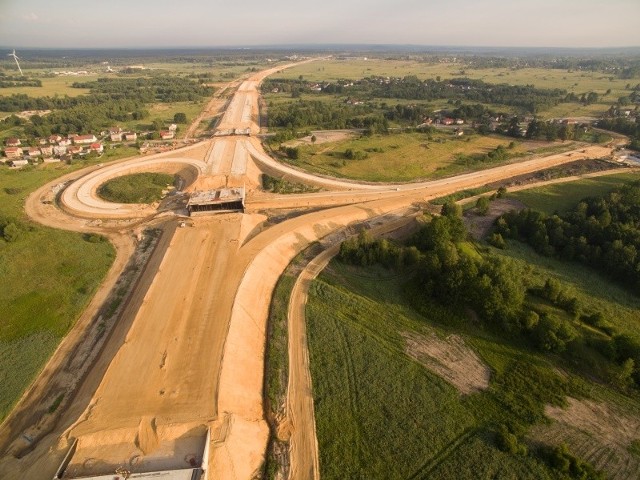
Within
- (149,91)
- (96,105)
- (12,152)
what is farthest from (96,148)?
(149,91)

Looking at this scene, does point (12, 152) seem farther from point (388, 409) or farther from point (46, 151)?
point (388, 409)

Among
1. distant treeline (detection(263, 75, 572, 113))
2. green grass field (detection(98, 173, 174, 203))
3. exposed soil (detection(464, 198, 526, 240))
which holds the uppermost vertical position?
distant treeline (detection(263, 75, 572, 113))

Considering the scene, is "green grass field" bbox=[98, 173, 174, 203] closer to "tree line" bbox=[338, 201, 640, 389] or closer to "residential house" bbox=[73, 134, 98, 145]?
"residential house" bbox=[73, 134, 98, 145]

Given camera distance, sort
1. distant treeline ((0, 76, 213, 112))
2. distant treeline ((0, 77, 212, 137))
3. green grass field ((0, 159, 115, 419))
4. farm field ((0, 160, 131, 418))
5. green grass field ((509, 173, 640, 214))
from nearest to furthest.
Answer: green grass field ((0, 159, 115, 419)) < farm field ((0, 160, 131, 418)) < green grass field ((509, 173, 640, 214)) < distant treeline ((0, 77, 212, 137)) < distant treeline ((0, 76, 213, 112))

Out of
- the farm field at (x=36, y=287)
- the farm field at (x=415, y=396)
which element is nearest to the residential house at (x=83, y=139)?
the farm field at (x=36, y=287)

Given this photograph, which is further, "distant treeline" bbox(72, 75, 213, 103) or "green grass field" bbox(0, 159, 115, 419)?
"distant treeline" bbox(72, 75, 213, 103)

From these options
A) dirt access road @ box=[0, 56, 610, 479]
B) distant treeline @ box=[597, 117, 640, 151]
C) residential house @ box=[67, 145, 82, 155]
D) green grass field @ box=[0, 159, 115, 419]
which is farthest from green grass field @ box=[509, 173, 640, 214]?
residential house @ box=[67, 145, 82, 155]

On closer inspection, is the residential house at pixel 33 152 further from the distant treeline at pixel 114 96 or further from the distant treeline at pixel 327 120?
the distant treeline at pixel 114 96
